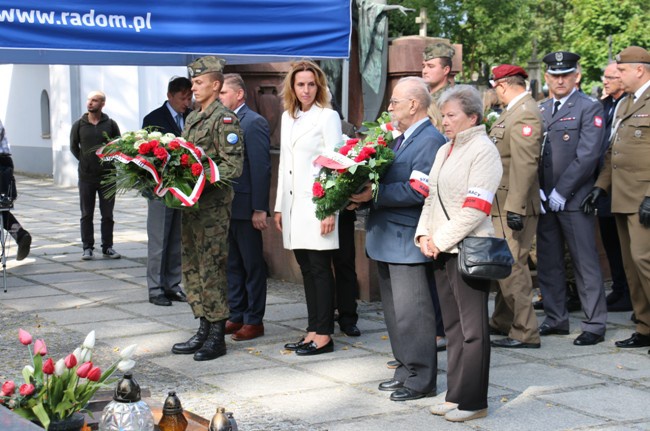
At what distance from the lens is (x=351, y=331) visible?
27.3 ft

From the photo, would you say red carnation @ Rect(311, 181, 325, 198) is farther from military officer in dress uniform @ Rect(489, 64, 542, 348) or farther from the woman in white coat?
military officer in dress uniform @ Rect(489, 64, 542, 348)

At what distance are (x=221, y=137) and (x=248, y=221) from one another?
1.00 m

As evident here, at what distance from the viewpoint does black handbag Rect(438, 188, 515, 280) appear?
5.84m

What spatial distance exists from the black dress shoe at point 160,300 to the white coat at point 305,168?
7.23 feet

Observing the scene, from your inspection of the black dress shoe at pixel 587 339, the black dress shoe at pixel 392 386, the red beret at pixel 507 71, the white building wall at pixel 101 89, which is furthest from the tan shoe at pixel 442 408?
the white building wall at pixel 101 89

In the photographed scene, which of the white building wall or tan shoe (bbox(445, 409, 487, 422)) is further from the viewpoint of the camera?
the white building wall

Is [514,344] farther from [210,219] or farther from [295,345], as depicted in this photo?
[210,219]

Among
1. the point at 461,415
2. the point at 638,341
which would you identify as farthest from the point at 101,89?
the point at 461,415

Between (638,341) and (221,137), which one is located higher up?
(221,137)

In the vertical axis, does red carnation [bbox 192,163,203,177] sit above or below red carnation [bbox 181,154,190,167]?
below

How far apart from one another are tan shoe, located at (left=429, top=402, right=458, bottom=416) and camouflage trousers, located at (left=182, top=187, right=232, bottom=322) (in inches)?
79.6

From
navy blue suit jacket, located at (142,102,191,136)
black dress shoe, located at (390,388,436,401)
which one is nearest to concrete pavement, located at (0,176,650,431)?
black dress shoe, located at (390,388,436,401)

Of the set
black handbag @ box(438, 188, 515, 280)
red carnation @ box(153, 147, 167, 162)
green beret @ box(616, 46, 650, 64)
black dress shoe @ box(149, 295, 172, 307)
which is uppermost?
green beret @ box(616, 46, 650, 64)

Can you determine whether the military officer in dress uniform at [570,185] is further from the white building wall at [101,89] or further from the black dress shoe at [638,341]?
the white building wall at [101,89]
